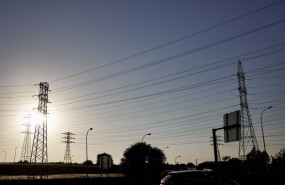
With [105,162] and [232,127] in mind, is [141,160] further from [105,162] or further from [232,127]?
[232,127]

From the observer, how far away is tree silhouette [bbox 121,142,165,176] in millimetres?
90000

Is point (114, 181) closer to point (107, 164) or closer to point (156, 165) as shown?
point (107, 164)

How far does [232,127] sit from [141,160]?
275 ft

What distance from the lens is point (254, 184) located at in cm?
2795

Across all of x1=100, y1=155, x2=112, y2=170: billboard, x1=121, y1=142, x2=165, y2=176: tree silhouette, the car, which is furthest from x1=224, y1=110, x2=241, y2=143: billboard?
x1=121, y1=142, x2=165, y2=176: tree silhouette

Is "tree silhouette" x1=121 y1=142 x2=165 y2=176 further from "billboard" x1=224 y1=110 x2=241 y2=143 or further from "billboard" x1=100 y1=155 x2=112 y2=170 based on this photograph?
"billboard" x1=224 y1=110 x2=241 y2=143

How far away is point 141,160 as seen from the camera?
310 ft

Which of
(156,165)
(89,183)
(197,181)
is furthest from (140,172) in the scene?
(197,181)

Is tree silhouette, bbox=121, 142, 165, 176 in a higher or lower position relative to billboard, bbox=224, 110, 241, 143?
lower

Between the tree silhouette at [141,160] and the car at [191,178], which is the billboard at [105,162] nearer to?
the car at [191,178]

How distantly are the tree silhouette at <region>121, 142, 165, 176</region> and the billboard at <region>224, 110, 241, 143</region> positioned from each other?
76678 millimetres

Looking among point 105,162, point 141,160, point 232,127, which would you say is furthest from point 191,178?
point 141,160

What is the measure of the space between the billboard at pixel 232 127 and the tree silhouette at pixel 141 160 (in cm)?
7668

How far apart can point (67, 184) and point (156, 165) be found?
231 ft
